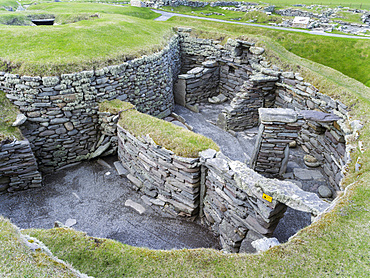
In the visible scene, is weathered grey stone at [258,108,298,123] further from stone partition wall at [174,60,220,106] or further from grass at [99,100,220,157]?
stone partition wall at [174,60,220,106]

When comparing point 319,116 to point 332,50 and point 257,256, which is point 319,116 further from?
point 332,50

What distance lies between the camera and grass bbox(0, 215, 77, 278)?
11.6ft

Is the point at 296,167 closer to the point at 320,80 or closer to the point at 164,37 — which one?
the point at 320,80

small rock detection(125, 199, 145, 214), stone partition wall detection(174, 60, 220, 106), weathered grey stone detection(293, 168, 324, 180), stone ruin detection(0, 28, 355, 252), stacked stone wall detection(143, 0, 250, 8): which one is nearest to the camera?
stone ruin detection(0, 28, 355, 252)

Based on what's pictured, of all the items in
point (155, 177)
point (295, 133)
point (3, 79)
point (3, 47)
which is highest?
point (3, 47)

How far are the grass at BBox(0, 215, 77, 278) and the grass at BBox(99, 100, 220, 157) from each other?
526 centimetres

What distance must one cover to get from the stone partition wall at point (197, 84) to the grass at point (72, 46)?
290cm

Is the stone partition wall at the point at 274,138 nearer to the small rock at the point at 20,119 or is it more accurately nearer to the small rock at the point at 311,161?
the small rock at the point at 311,161

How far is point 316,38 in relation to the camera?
18.3 m

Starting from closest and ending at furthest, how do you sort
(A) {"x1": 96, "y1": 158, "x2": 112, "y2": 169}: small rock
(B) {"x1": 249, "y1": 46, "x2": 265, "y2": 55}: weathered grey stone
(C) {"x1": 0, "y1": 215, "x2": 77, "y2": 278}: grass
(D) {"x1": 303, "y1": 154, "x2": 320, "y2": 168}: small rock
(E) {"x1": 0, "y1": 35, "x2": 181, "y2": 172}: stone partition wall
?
(C) {"x1": 0, "y1": 215, "x2": 77, "y2": 278}: grass
(E) {"x1": 0, "y1": 35, "x2": 181, "y2": 172}: stone partition wall
(D) {"x1": 303, "y1": 154, "x2": 320, "y2": 168}: small rock
(A) {"x1": 96, "y1": 158, "x2": 112, "y2": 169}: small rock
(B) {"x1": 249, "y1": 46, "x2": 265, "y2": 55}: weathered grey stone

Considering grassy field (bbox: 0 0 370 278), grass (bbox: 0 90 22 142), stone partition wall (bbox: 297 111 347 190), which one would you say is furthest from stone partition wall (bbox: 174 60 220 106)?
grassy field (bbox: 0 0 370 278)

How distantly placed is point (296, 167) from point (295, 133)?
2209mm

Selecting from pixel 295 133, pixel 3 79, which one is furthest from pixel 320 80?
pixel 3 79

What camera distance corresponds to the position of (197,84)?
17656 mm
